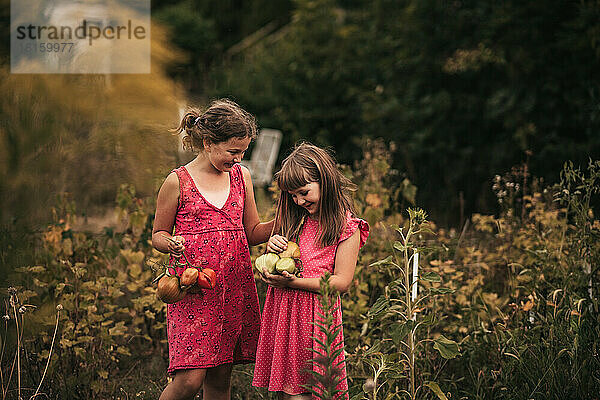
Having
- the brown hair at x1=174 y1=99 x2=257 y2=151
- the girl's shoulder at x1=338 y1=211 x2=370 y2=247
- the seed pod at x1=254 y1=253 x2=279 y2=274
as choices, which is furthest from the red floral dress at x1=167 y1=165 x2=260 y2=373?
the girl's shoulder at x1=338 y1=211 x2=370 y2=247

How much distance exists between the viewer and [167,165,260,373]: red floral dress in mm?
2641

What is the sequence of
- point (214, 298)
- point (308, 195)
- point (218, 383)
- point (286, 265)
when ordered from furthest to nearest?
A: point (218, 383) → point (214, 298) → point (308, 195) → point (286, 265)

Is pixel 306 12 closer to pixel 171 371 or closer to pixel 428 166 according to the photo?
pixel 428 166

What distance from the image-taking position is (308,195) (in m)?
2.56

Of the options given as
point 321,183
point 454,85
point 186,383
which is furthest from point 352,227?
point 454,85

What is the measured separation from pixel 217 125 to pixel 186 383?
2.89ft

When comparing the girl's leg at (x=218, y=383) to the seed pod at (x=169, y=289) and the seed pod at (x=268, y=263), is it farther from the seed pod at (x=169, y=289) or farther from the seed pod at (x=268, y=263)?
the seed pod at (x=268, y=263)

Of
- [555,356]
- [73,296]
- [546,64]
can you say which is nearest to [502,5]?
[546,64]

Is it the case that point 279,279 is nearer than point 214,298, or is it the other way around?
point 279,279

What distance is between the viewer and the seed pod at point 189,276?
2.50 meters

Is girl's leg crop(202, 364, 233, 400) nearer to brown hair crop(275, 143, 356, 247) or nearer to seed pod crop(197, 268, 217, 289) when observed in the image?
seed pod crop(197, 268, 217, 289)

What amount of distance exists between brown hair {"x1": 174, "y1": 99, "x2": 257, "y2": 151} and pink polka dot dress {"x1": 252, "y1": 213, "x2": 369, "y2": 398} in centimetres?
39

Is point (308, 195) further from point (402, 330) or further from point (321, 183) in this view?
point (402, 330)

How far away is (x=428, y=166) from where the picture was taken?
7.81 m
